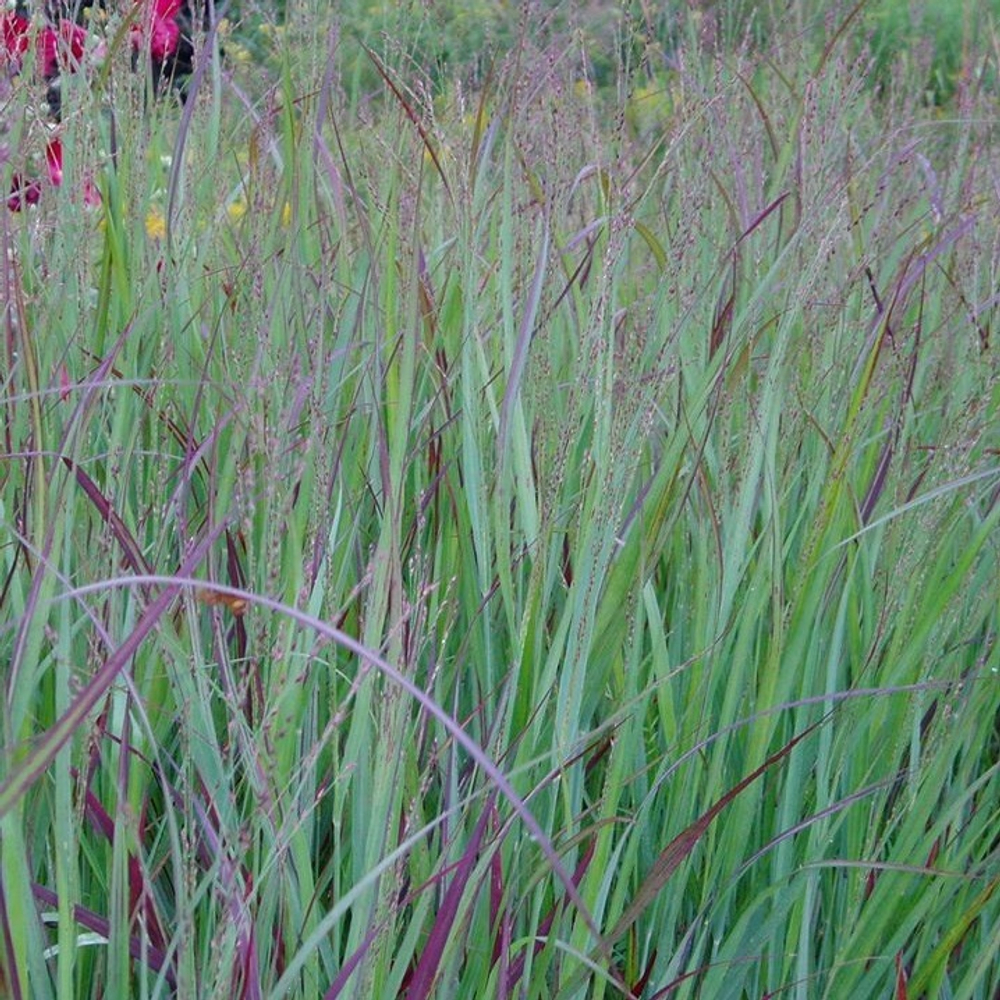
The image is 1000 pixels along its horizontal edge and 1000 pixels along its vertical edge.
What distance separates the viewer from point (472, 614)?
1.09 metres

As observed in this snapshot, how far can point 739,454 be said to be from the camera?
1266mm

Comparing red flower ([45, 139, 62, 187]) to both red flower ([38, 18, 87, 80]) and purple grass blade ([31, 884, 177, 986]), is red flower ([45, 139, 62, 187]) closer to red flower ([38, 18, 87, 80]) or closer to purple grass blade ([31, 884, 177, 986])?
red flower ([38, 18, 87, 80])

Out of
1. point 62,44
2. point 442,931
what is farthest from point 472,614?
point 62,44

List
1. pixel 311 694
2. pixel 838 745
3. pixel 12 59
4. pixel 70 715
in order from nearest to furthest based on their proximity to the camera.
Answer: pixel 70 715, pixel 311 694, pixel 838 745, pixel 12 59

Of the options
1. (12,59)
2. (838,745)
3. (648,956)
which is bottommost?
(648,956)

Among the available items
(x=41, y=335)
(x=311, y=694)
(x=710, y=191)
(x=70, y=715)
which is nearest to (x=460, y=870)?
(x=311, y=694)

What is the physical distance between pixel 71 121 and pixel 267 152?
190 mm

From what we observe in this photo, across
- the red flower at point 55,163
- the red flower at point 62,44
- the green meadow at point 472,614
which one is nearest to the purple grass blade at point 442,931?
the green meadow at point 472,614

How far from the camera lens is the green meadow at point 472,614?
77 cm

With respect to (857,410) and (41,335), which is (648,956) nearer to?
(857,410)

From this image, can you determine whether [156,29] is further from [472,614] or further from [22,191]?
[472,614]

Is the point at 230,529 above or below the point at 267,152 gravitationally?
below

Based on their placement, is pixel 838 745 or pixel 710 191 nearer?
pixel 838 745

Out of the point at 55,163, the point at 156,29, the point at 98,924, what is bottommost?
the point at 98,924
